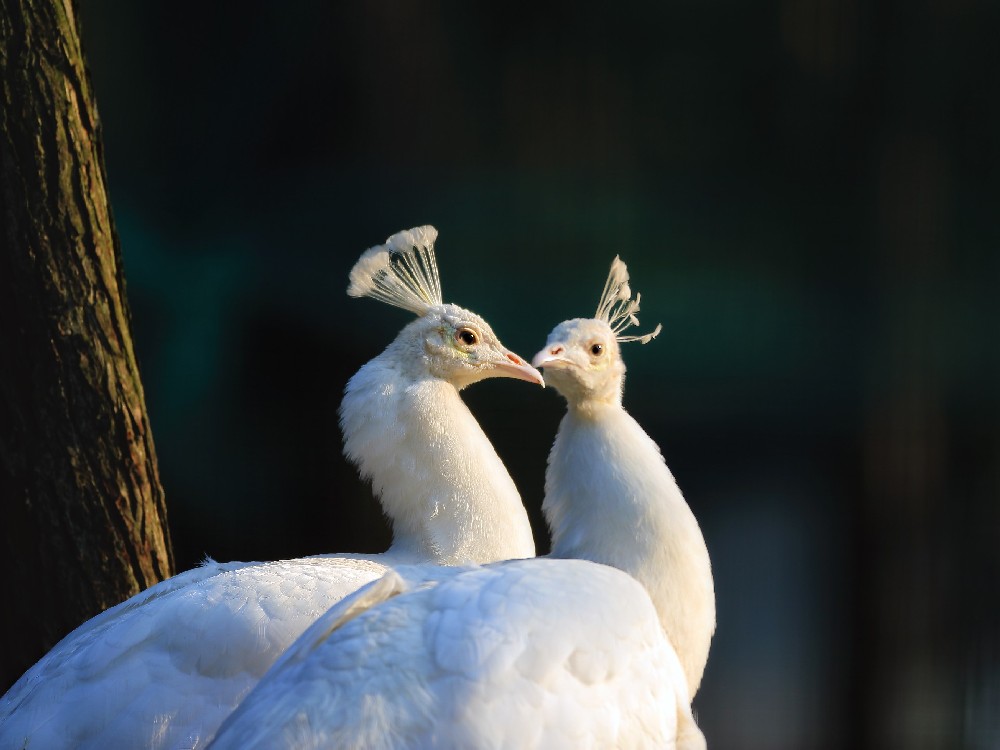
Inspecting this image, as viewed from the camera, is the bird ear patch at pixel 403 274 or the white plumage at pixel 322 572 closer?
the white plumage at pixel 322 572

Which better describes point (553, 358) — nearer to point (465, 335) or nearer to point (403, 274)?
point (465, 335)

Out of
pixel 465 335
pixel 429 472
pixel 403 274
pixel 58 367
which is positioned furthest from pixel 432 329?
pixel 58 367

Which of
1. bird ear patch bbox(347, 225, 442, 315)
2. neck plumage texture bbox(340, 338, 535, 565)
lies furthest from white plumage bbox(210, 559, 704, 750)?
bird ear patch bbox(347, 225, 442, 315)

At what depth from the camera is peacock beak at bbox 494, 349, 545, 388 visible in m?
3.06

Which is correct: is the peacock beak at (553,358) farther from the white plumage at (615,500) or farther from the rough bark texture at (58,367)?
the rough bark texture at (58,367)

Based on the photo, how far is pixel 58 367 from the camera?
3000mm

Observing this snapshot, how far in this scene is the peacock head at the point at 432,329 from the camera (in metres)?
3.12

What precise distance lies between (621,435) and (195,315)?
1.94m

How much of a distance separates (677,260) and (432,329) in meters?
1.15

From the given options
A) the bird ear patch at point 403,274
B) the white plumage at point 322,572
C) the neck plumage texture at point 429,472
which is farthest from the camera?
A: the bird ear patch at point 403,274

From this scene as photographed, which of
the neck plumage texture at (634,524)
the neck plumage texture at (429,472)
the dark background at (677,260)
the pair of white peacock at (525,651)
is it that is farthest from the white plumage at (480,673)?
the dark background at (677,260)

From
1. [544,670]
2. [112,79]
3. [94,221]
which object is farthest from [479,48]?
[544,670]

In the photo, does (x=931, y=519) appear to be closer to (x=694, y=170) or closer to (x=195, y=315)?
(x=694, y=170)

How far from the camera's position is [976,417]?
3.94 metres
